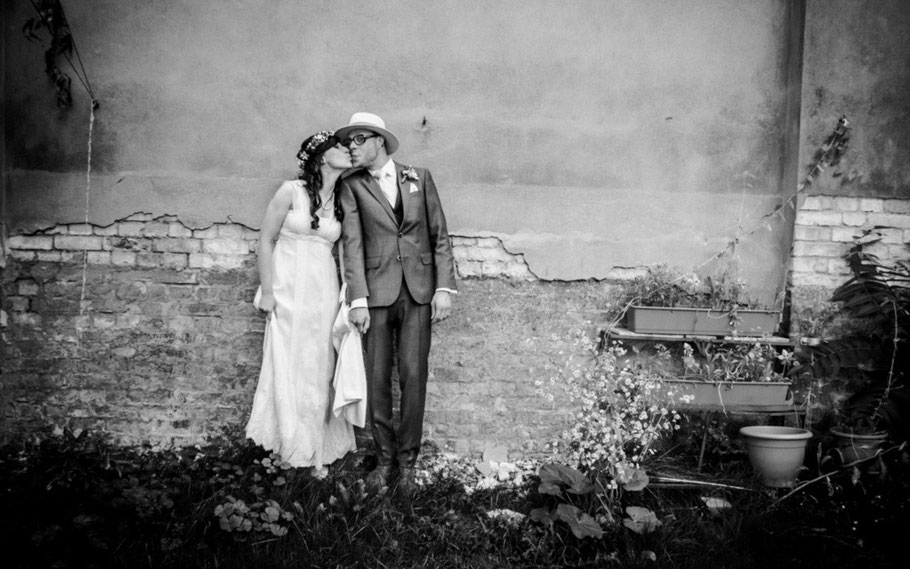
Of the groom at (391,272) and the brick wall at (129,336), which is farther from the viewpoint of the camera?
the brick wall at (129,336)

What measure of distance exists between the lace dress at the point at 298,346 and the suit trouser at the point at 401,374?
0.30m

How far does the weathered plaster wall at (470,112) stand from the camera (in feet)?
14.4

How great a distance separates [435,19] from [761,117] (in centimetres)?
234

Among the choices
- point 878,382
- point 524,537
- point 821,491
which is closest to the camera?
point 524,537

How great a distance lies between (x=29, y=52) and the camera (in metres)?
4.38

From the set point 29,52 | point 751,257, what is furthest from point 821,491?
point 29,52

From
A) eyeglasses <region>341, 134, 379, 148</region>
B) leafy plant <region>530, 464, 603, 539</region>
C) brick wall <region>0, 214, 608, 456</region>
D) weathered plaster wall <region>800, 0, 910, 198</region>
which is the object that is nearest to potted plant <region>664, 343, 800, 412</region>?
leafy plant <region>530, 464, 603, 539</region>

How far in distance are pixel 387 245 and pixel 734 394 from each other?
7.82 feet

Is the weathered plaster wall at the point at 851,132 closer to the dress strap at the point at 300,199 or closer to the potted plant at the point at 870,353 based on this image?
the potted plant at the point at 870,353

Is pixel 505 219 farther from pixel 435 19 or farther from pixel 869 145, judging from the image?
pixel 869 145

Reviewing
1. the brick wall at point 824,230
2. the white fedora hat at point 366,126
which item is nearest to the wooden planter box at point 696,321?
the brick wall at point 824,230

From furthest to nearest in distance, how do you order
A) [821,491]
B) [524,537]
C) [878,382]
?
1. [878,382]
2. [821,491]
3. [524,537]

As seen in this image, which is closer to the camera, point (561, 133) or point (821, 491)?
point (821, 491)

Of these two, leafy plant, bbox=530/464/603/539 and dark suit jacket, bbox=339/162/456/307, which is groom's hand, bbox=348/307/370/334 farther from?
leafy plant, bbox=530/464/603/539
